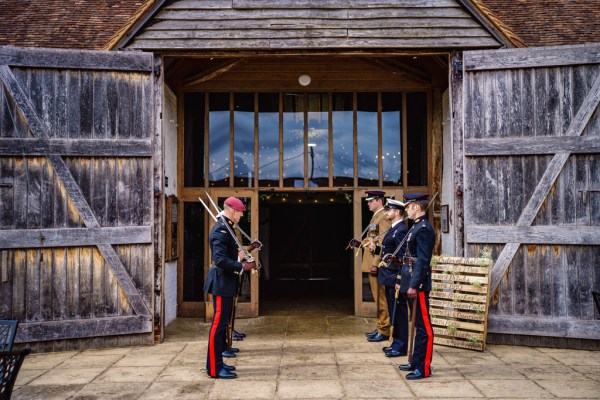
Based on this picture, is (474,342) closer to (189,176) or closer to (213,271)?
(213,271)

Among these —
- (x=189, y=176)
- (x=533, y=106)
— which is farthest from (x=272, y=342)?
(x=533, y=106)

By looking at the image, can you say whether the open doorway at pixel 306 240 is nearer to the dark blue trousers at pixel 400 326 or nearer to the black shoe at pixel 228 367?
the dark blue trousers at pixel 400 326

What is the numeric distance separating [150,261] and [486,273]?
450cm

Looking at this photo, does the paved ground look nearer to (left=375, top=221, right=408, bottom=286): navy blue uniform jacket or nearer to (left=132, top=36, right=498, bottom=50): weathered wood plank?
(left=375, top=221, right=408, bottom=286): navy blue uniform jacket

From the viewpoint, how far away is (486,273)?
22.5 ft

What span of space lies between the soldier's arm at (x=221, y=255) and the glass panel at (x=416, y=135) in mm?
5022

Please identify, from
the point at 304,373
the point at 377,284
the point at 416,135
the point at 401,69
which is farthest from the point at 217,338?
the point at 401,69

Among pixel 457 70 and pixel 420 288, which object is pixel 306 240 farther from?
pixel 420 288

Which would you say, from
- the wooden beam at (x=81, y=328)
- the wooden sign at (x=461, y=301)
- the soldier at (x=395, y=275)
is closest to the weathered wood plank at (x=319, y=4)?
the soldier at (x=395, y=275)

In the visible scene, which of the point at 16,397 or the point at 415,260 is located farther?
the point at 415,260

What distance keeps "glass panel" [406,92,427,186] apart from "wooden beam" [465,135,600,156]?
96.6 inches

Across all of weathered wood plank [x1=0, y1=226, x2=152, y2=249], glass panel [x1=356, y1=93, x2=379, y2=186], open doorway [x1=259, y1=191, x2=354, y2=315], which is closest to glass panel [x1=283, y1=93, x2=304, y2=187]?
glass panel [x1=356, y1=93, x2=379, y2=186]

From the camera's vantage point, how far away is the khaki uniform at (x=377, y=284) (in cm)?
752

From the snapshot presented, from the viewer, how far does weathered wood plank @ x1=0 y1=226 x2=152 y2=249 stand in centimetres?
681
